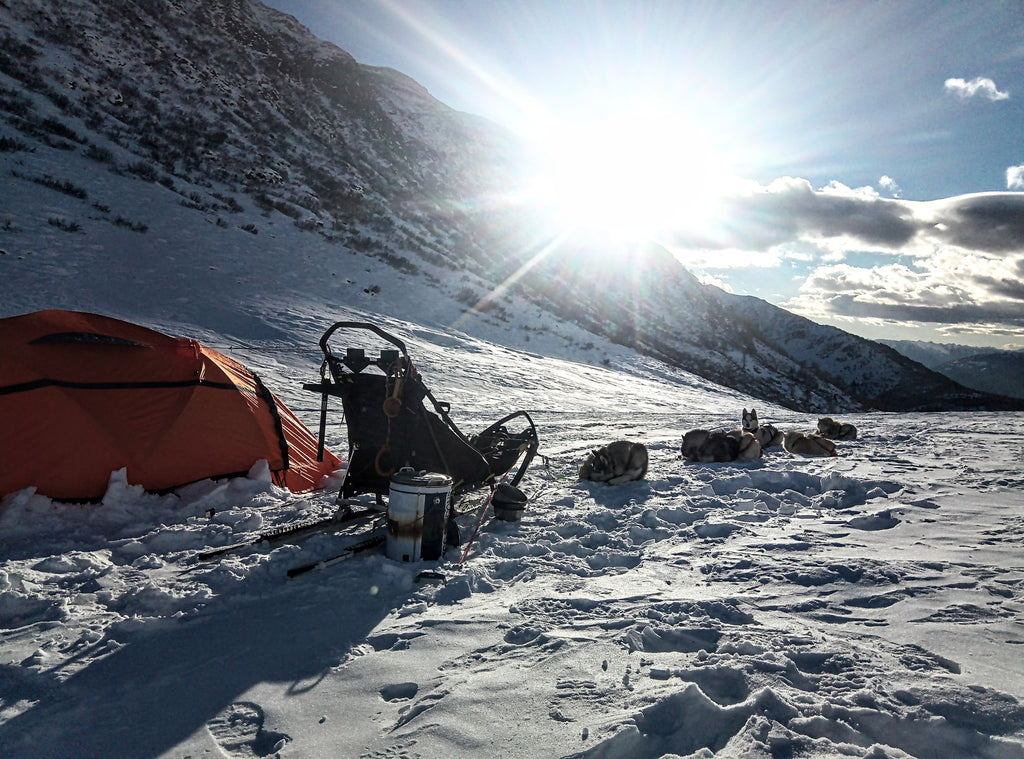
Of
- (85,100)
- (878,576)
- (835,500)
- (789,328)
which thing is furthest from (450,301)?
(789,328)

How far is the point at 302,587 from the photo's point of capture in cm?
327

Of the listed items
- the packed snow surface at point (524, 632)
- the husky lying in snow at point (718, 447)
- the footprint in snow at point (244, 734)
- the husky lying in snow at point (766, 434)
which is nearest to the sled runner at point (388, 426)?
the packed snow surface at point (524, 632)

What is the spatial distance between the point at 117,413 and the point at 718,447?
283 inches

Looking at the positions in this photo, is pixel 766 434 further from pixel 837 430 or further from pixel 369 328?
pixel 369 328

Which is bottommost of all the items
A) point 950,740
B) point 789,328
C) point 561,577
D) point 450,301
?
point 561,577

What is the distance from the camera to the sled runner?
14.2ft

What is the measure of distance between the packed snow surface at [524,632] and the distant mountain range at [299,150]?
15.1 m

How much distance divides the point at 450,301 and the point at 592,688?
21.4m

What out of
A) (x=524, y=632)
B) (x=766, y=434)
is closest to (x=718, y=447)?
(x=766, y=434)

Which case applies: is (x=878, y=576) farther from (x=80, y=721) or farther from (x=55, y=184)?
(x=55, y=184)

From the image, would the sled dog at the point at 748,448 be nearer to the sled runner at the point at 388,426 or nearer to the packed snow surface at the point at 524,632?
the packed snow surface at the point at 524,632

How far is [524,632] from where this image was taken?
9.11 feet

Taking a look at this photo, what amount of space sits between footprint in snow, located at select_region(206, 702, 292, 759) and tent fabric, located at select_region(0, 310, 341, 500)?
9.79ft

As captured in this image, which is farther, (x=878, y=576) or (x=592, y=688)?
(x=878, y=576)
